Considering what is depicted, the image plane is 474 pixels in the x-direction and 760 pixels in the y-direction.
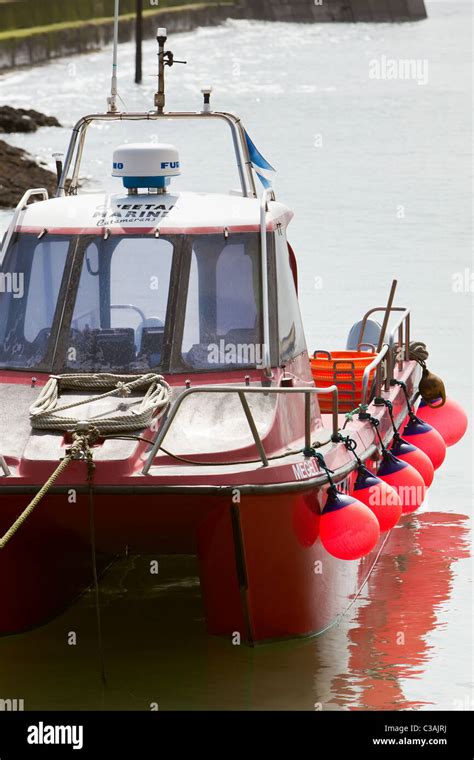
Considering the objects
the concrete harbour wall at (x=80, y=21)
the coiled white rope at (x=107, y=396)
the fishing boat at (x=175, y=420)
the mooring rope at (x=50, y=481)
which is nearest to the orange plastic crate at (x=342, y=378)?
the fishing boat at (x=175, y=420)

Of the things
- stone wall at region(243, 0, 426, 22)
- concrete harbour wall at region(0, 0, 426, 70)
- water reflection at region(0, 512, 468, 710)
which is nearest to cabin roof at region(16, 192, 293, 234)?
water reflection at region(0, 512, 468, 710)

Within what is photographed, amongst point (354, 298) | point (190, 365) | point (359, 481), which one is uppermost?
point (190, 365)

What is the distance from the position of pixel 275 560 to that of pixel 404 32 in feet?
232

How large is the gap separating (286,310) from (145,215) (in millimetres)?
955

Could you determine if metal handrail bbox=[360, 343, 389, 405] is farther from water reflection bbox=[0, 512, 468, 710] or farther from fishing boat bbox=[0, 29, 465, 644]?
water reflection bbox=[0, 512, 468, 710]

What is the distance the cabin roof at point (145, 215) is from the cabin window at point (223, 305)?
0.11m

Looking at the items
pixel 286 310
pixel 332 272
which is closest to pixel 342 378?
pixel 286 310

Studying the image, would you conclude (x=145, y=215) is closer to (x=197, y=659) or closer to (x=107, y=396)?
(x=107, y=396)

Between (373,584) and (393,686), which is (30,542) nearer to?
(393,686)

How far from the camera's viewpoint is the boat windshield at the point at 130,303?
8.42 m

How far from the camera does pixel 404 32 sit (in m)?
75.9

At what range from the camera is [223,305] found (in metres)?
8.55

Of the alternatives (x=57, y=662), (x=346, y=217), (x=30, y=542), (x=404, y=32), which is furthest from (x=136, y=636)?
(x=404, y=32)
